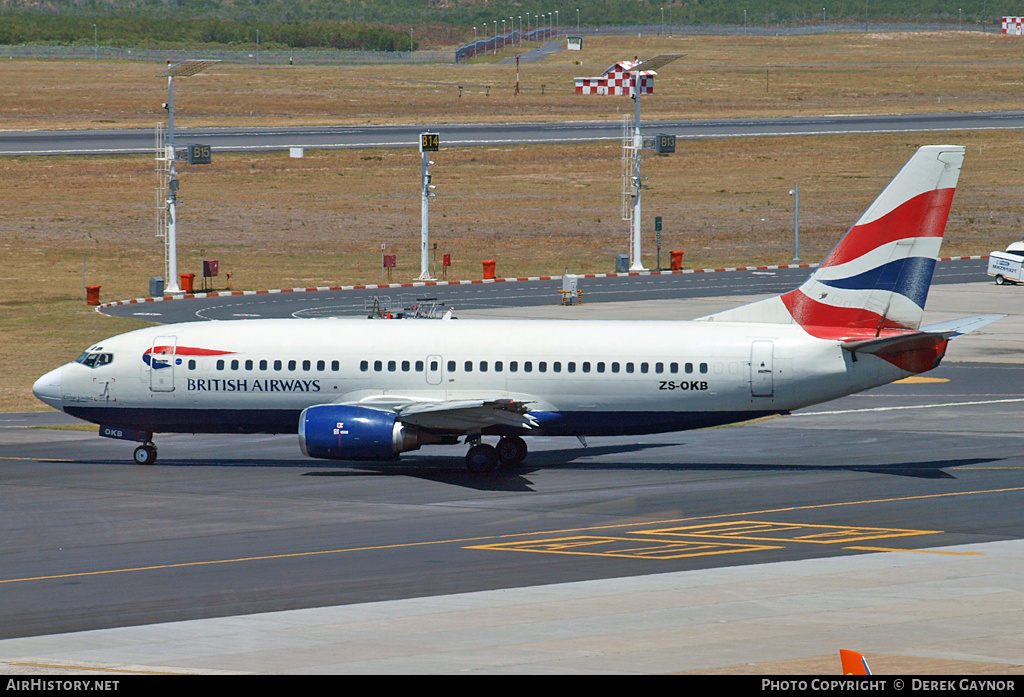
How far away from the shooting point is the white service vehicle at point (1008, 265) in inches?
3465

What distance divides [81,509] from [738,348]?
18924 mm

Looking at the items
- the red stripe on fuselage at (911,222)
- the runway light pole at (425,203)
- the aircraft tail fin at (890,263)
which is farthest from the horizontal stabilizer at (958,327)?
the runway light pole at (425,203)

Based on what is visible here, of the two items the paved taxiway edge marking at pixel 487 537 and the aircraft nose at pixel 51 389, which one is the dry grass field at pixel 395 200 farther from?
the paved taxiway edge marking at pixel 487 537

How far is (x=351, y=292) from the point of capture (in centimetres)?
8688

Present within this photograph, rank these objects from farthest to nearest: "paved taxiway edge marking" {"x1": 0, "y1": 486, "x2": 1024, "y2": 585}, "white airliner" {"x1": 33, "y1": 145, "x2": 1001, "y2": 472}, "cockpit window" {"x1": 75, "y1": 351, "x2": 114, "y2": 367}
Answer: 1. "cockpit window" {"x1": 75, "y1": 351, "x2": 114, "y2": 367}
2. "white airliner" {"x1": 33, "y1": 145, "x2": 1001, "y2": 472}
3. "paved taxiway edge marking" {"x1": 0, "y1": 486, "x2": 1024, "y2": 585}

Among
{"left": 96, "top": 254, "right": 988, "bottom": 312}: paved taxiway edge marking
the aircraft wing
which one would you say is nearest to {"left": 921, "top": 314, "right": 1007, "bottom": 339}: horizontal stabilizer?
the aircraft wing

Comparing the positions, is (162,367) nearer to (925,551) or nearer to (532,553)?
(532,553)

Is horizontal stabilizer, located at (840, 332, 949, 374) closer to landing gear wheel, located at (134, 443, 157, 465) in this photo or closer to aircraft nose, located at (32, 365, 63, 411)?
landing gear wheel, located at (134, 443, 157, 465)

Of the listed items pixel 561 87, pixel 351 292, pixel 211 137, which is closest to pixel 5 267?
pixel 351 292

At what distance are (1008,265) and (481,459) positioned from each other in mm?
58484

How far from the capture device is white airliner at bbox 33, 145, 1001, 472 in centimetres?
3938

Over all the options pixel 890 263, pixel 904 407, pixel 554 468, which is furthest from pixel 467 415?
pixel 904 407

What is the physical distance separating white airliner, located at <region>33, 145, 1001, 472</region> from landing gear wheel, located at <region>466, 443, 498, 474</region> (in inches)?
1.7

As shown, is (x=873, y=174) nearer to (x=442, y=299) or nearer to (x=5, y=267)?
(x=442, y=299)
